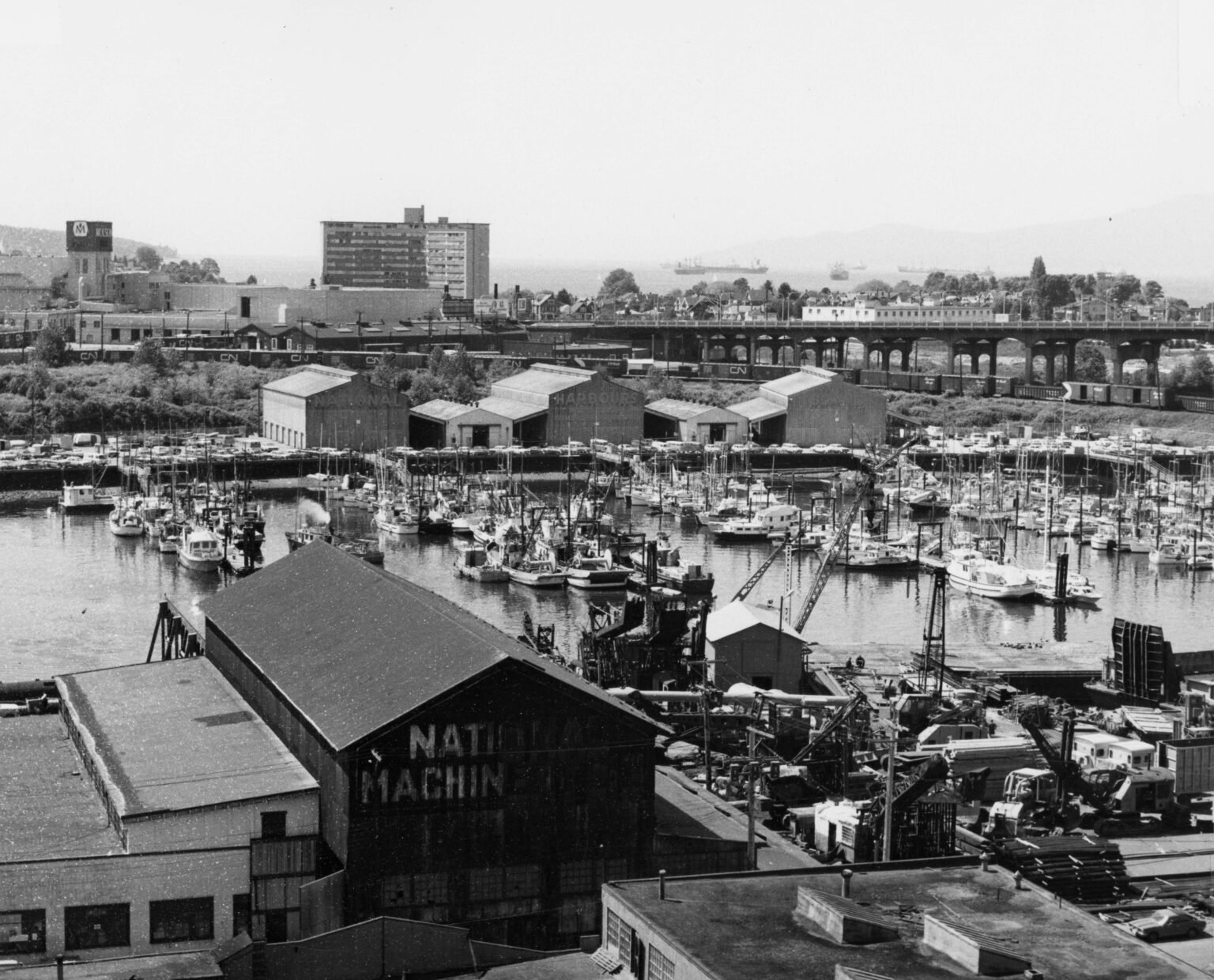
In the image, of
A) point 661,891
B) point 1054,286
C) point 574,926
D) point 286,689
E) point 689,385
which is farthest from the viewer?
point 1054,286

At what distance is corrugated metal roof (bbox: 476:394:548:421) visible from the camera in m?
36.2

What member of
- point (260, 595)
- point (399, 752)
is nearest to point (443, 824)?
point (399, 752)

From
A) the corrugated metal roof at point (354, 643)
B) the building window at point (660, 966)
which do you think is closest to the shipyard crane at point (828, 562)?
the corrugated metal roof at point (354, 643)

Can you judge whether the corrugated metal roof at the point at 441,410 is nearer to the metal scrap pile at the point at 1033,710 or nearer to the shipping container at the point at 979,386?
the shipping container at the point at 979,386

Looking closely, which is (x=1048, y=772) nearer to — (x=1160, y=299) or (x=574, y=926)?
(x=574, y=926)

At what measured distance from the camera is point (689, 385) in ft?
148

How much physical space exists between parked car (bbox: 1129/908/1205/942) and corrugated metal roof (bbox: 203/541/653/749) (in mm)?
2640

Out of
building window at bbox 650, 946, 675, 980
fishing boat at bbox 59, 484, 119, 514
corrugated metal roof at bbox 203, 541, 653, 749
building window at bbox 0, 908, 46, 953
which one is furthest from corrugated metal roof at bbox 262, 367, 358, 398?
building window at bbox 650, 946, 675, 980

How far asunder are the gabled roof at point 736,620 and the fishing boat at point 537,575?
6337 mm

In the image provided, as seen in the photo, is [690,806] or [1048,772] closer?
[690,806]

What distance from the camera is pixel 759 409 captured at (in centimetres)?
3759

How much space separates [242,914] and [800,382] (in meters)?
30.3

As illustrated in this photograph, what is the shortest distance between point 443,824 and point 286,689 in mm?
1509

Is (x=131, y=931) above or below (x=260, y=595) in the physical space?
below
